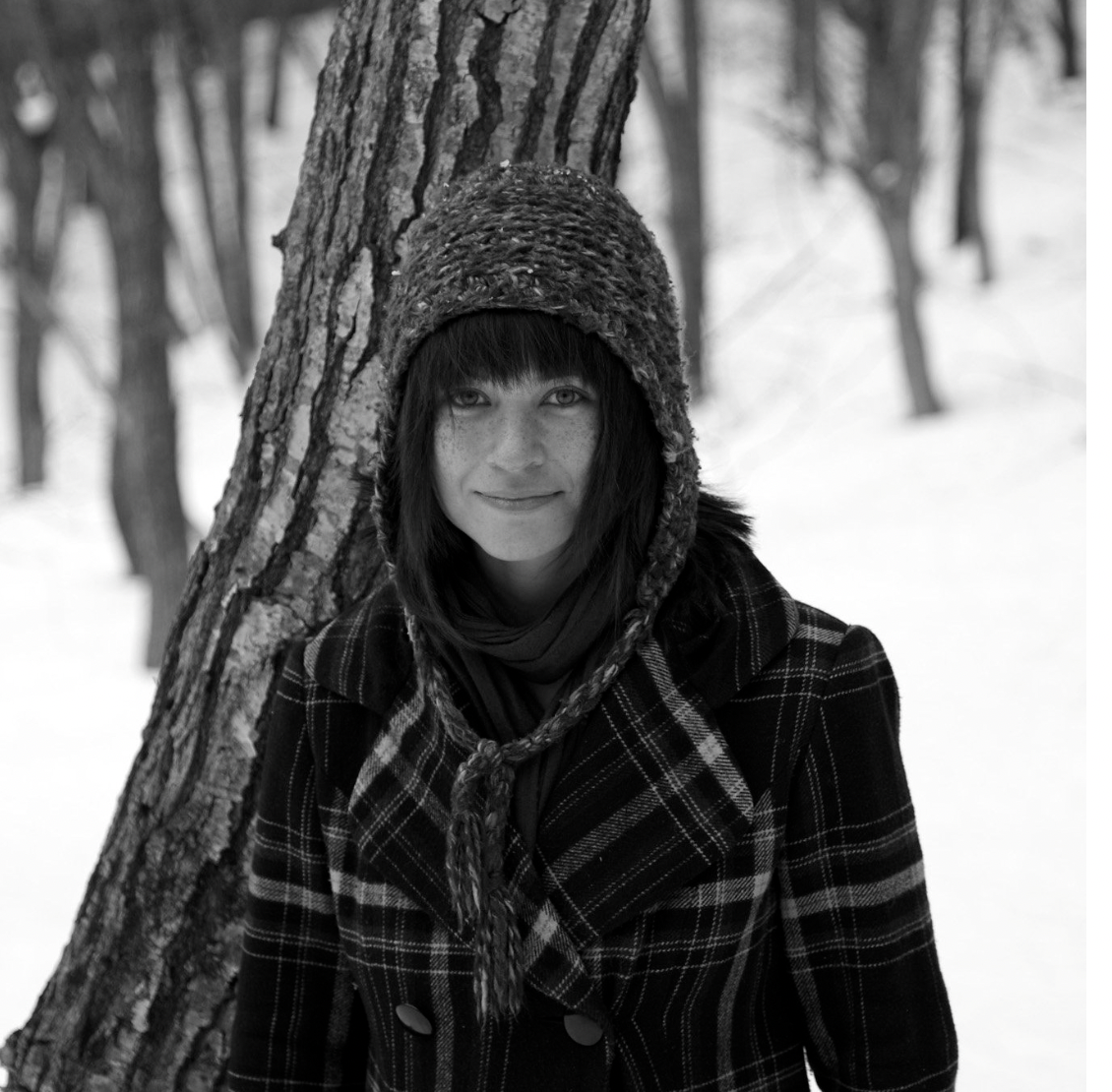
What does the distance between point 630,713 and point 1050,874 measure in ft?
9.52

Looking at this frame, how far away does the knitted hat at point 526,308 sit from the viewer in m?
1.52

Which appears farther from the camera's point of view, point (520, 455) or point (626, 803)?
point (626, 803)

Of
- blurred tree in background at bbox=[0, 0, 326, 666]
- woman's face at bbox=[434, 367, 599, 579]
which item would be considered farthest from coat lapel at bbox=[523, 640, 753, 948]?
blurred tree in background at bbox=[0, 0, 326, 666]

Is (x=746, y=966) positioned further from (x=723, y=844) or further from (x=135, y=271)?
(x=135, y=271)

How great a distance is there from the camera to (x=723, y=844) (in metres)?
1.57

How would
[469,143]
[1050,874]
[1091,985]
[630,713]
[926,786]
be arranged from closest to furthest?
1. [630,713]
2. [469,143]
3. [1091,985]
4. [1050,874]
5. [926,786]

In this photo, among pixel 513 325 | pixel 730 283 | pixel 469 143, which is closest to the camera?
pixel 513 325

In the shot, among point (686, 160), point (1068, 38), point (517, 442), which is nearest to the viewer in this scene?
point (517, 442)

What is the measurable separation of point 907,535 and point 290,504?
5770 millimetres

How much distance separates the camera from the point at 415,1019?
1.68 m

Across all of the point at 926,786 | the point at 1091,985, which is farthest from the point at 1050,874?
the point at 1091,985

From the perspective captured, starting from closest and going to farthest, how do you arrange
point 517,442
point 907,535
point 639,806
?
point 517,442
point 639,806
point 907,535

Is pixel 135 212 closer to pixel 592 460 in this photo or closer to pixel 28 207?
pixel 592 460

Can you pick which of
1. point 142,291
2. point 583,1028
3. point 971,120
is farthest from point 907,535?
point 971,120
